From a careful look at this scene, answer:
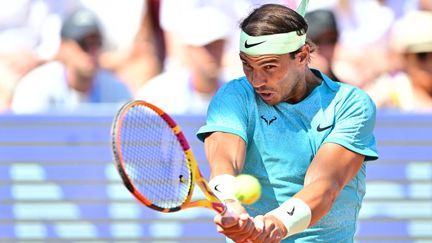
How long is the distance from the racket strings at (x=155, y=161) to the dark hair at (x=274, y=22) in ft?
1.83

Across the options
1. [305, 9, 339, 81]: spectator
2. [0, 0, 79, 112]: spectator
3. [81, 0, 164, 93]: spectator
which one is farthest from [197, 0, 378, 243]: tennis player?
[0, 0, 79, 112]: spectator

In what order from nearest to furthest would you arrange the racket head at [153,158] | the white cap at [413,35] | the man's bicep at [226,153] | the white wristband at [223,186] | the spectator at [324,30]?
the racket head at [153,158], the white wristband at [223,186], the man's bicep at [226,153], the spectator at [324,30], the white cap at [413,35]

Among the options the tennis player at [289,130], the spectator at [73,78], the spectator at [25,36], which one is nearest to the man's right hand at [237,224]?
the tennis player at [289,130]

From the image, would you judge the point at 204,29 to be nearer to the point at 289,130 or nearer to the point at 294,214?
the point at 289,130

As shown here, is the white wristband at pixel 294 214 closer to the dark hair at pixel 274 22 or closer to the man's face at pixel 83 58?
the dark hair at pixel 274 22

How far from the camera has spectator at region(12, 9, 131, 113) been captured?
24.8 feet

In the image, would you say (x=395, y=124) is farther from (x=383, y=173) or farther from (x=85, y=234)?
(x=85, y=234)

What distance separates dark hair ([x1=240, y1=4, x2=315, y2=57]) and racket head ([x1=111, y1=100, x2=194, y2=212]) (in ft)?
1.77

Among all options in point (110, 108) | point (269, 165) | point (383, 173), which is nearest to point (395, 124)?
point (383, 173)

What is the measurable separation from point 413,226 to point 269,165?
3.43 metres

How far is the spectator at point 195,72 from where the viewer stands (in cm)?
755

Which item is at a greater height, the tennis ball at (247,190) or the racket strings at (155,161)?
the tennis ball at (247,190)

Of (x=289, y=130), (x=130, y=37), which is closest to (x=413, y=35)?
(x=130, y=37)

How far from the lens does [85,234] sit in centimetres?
755
